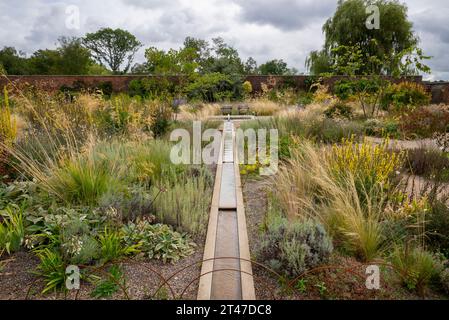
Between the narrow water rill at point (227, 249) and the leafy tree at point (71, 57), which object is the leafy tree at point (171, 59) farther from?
the leafy tree at point (71, 57)

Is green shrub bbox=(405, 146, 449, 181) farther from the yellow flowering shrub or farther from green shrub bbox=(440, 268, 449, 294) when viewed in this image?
green shrub bbox=(440, 268, 449, 294)

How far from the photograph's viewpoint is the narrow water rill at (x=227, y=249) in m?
2.01

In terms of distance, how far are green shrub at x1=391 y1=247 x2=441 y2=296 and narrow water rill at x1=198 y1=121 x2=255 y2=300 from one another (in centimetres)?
105

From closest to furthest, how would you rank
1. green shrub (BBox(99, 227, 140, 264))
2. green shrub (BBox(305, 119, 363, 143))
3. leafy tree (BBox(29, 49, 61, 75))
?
green shrub (BBox(99, 227, 140, 264))
green shrub (BBox(305, 119, 363, 143))
leafy tree (BBox(29, 49, 61, 75))

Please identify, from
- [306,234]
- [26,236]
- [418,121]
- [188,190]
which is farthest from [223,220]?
[418,121]

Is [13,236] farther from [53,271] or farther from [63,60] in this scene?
[63,60]

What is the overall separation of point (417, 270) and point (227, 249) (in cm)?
141

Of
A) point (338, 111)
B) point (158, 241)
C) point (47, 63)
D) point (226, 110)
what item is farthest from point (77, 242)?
point (47, 63)

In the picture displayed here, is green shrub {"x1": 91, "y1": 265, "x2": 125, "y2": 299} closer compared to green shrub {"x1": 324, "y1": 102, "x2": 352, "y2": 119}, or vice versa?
green shrub {"x1": 91, "y1": 265, "x2": 125, "y2": 299}

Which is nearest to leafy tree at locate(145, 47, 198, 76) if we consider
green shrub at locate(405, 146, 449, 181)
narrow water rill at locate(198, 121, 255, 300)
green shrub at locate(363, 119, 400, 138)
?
green shrub at locate(363, 119, 400, 138)

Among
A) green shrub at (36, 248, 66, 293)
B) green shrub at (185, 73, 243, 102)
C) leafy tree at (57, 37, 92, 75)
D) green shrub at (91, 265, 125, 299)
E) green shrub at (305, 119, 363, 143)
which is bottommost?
green shrub at (91, 265, 125, 299)

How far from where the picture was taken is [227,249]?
2574 millimetres

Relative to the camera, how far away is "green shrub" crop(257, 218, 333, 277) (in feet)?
6.91
